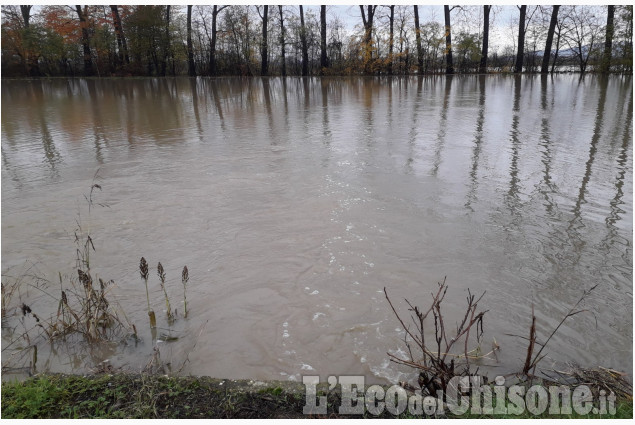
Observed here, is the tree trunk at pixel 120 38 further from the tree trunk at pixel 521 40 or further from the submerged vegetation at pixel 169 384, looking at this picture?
the submerged vegetation at pixel 169 384

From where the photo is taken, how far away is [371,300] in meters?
3.35

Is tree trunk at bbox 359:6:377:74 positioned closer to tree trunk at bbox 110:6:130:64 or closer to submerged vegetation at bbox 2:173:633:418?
tree trunk at bbox 110:6:130:64

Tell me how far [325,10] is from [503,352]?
33.1m

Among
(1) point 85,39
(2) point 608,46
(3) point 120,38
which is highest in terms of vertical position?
(3) point 120,38

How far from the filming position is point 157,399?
85.4 inches

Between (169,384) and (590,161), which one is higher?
(590,161)

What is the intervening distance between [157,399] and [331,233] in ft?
8.43

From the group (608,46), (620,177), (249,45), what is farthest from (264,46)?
(620,177)

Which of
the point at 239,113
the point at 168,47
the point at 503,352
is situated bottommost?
the point at 503,352

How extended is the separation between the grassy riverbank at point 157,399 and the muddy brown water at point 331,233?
0.36 metres

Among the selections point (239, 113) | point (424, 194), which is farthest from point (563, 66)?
point (424, 194)

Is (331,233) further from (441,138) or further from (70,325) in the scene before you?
(441,138)

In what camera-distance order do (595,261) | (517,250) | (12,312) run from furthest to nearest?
(517,250)
(595,261)
(12,312)
